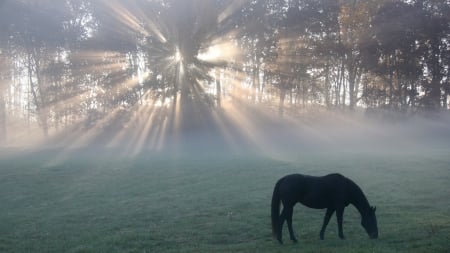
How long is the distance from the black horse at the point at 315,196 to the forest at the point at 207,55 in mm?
36449

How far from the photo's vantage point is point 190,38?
4741 centimetres

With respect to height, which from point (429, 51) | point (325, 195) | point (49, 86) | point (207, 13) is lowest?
point (325, 195)

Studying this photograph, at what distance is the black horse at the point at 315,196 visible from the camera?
1093cm

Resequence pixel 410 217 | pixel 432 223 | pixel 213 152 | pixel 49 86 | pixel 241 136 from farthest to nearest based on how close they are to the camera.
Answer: pixel 49 86, pixel 241 136, pixel 213 152, pixel 410 217, pixel 432 223

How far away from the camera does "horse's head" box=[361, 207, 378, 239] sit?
439 inches

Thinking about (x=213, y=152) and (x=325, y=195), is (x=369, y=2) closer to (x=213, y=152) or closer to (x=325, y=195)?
(x=213, y=152)

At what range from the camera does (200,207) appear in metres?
16.8

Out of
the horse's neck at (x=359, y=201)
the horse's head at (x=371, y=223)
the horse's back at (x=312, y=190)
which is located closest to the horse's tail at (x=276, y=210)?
the horse's back at (x=312, y=190)

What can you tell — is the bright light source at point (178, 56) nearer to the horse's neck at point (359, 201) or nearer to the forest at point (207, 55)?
the forest at point (207, 55)

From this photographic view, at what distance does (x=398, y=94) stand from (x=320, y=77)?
9.42 meters

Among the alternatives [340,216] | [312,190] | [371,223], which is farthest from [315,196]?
[371,223]

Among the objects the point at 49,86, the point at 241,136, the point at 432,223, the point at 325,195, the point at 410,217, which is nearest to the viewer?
the point at 325,195

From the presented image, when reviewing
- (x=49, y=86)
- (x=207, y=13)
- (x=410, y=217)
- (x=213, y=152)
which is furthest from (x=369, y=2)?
(x=410, y=217)

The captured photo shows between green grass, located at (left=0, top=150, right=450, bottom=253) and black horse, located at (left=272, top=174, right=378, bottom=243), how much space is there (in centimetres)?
53
